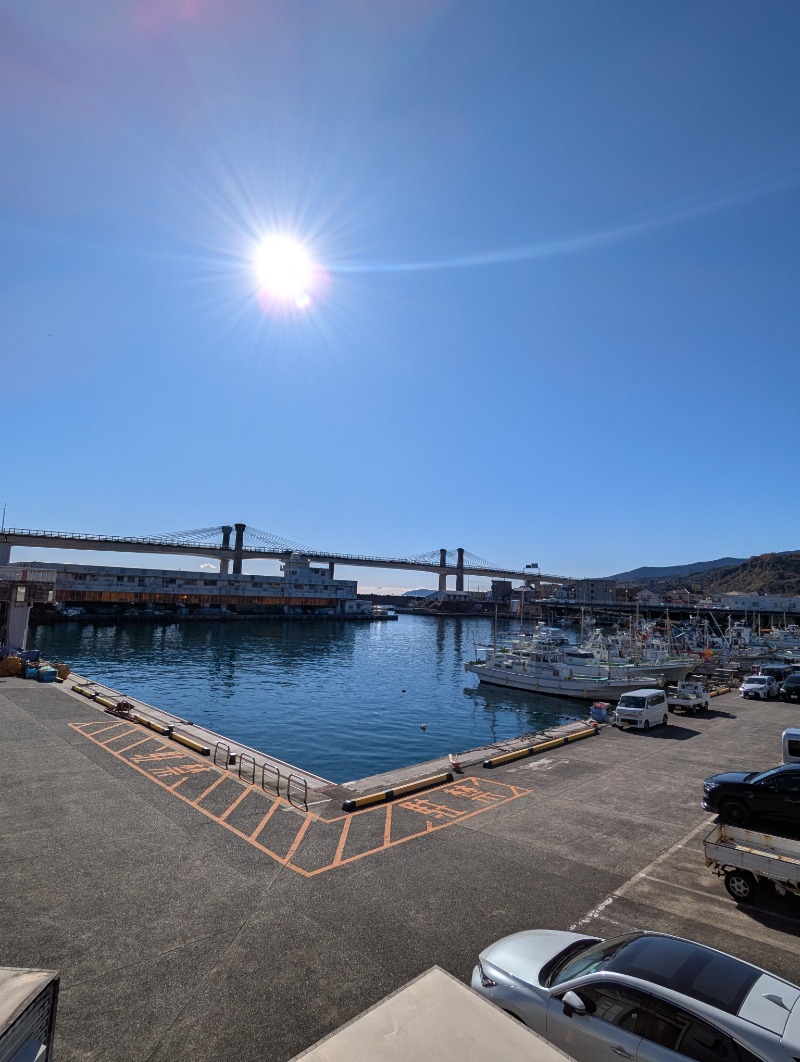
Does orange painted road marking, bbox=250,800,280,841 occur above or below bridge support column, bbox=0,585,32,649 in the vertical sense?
below

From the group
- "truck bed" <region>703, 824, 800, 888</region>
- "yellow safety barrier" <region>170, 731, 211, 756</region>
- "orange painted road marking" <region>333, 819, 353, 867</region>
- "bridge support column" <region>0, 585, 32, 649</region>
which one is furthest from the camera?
"bridge support column" <region>0, 585, 32, 649</region>

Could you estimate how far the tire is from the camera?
10539 millimetres

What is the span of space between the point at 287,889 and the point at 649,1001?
7.11m

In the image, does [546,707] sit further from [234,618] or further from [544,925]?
[234,618]

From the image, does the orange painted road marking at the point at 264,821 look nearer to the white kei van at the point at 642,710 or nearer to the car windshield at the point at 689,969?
the car windshield at the point at 689,969

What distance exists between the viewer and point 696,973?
20.1 ft

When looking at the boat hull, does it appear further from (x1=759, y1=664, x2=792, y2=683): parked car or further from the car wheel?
the car wheel

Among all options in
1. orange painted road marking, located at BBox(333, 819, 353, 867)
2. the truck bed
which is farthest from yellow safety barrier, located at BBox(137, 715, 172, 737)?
the truck bed

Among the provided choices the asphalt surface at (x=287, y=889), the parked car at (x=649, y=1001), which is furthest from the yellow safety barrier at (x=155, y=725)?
the parked car at (x=649, y=1001)

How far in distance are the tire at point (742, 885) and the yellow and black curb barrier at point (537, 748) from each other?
10.2 metres

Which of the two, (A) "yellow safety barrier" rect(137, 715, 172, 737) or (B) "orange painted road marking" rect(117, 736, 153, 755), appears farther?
(A) "yellow safety barrier" rect(137, 715, 172, 737)

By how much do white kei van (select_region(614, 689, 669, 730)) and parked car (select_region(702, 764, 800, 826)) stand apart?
13040mm

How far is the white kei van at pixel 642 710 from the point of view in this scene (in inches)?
1089

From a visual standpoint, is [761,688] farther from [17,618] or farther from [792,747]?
[17,618]
